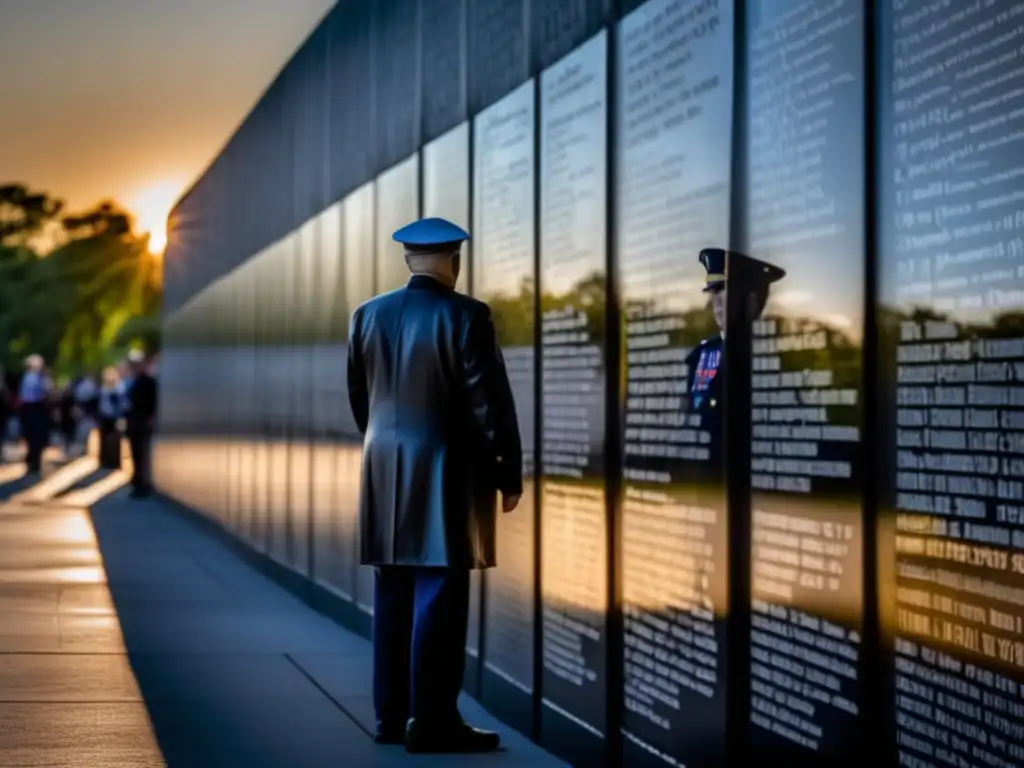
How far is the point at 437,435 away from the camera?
7.51 meters

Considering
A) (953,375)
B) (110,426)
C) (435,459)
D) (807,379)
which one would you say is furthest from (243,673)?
(110,426)

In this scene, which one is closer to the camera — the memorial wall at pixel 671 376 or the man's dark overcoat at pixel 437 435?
the memorial wall at pixel 671 376

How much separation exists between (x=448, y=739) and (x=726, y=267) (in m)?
2.25

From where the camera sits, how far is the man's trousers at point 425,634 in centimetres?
752

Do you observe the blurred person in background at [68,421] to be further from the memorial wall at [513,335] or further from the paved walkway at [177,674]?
the memorial wall at [513,335]

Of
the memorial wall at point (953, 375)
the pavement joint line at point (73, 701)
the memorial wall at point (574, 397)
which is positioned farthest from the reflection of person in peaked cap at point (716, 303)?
the pavement joint line at point (73, 701)

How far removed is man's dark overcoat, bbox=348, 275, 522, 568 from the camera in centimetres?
741

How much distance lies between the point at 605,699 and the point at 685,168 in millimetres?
1775

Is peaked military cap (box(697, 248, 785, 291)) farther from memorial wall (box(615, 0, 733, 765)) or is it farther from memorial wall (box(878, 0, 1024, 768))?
memorial wall (box(878, 0, 1024, 768))

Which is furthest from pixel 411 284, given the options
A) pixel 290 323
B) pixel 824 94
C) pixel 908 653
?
pixel 290 323

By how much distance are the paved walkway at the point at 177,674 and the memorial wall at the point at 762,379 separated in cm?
Answer: 74

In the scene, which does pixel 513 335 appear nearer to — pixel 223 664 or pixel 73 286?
pixel 223 664

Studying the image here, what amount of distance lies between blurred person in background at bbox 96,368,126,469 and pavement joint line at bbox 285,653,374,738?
2416cm

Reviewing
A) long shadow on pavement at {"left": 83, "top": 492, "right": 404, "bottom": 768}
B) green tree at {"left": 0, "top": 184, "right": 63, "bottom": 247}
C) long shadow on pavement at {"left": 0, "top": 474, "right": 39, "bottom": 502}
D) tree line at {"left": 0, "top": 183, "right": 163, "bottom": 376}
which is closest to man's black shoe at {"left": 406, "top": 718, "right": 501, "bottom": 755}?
long shadow on pavement at {"left": 83, "top": 492, "right": 404, "bottom": 768}
